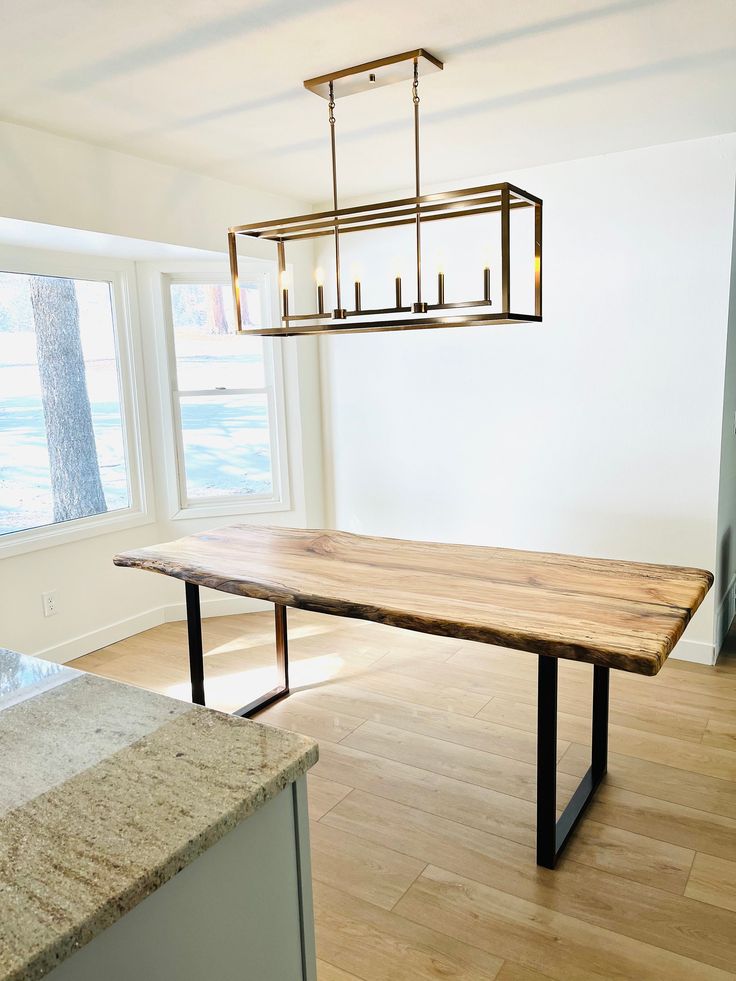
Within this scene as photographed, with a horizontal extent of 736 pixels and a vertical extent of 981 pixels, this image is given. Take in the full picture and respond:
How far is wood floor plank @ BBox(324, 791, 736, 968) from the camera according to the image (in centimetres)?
196

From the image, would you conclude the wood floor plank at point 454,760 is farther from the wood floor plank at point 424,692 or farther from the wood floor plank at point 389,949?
the wood floor plank at point 389,949

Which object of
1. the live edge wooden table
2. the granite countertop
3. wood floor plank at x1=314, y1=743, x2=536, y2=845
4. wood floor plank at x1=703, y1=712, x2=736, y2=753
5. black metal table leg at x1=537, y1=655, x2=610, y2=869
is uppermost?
the granite countertop

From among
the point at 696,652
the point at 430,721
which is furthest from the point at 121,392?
the point at 696,652

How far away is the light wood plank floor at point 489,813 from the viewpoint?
193cm

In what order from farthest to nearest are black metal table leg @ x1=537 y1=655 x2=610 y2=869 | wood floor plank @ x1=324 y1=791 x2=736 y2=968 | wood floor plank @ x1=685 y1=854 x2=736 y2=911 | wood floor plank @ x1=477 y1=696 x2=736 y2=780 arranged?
wood floor plank @ x1=477 y1=696 x2=736 y2=780 → black metal table leg @ x1=537 y1=655 x2=610 y2=869 → wood floor plank @ x1=685 y1=854 x2=736 y2=911 → wood floor plank @ x1=324 y1=791 x2=736 y2=968

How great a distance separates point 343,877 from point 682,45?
9.15ft

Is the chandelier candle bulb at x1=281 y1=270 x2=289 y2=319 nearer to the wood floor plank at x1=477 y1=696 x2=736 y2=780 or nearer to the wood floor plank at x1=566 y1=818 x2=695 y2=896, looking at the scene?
the wood floor plank at x1=477 y1=696 x2=736 y2=780

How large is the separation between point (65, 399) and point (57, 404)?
0.18 feet

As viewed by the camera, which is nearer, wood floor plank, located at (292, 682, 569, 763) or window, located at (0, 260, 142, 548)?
wood floor plank, located at (292, 682, 569, 763)

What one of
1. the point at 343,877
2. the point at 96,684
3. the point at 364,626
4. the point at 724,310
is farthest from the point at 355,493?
the point at 96,684

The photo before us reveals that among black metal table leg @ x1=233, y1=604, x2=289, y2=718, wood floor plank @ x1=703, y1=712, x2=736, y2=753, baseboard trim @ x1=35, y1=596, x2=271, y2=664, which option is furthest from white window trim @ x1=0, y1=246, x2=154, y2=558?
wood floor plank @ x1=703, y1=712, x2=736, y2=753

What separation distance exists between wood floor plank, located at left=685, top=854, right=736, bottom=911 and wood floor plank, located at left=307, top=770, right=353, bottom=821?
112 centimetres

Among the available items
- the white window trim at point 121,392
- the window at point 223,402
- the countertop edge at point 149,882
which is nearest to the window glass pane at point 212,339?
the window at point 223,402

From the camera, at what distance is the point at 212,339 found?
442cm
